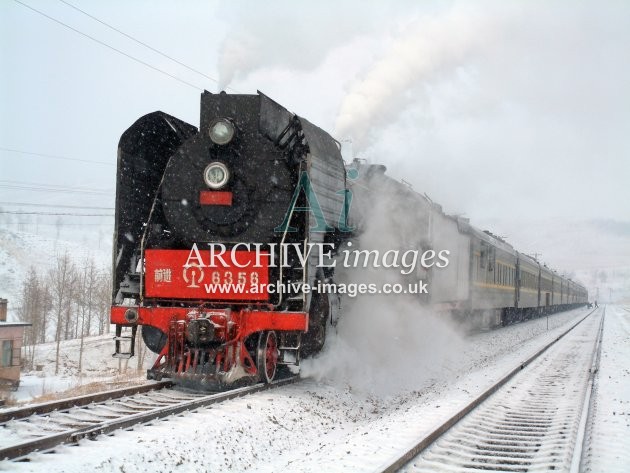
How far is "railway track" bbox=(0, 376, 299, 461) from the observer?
4.65m

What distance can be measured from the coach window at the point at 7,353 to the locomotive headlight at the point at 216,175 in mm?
20600

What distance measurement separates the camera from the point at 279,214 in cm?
756

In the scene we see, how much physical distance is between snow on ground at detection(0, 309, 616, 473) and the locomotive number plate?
1.33 m

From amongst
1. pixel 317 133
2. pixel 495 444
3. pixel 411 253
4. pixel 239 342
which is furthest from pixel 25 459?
pixel 411 253

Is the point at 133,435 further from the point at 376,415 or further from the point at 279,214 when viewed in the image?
the point at 376,415

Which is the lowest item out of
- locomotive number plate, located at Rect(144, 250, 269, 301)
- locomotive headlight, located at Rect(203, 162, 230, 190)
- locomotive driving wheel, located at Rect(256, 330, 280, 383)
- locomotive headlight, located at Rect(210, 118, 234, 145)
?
locomotive driving wheel, located at Rect(256, 330, 280, 383)

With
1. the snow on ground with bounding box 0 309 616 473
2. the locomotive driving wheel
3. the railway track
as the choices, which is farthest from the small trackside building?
the snow on ground with bounding box 0 309 616 473

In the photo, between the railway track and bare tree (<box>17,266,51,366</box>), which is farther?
bare tree (<box>17,266,51,366</box>)

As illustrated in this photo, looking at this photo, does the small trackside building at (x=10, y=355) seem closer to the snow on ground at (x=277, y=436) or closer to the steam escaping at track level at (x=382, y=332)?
the steam escaping at track level at (x=382, y=332)

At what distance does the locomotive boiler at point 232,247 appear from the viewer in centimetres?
736

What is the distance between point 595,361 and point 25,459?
11763 mm

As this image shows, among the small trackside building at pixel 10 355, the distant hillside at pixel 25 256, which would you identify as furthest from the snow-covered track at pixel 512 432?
the distant hillside at pixel 25 256

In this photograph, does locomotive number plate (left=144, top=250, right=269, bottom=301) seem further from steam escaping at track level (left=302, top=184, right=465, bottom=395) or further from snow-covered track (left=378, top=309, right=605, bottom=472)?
snow-covered track (left=378, top=309, right=605, bottom=472)

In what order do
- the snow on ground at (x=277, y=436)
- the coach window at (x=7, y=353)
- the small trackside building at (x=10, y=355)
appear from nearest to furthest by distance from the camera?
the snow on ground at (x=277, y=436)
the small trackside building at (x=10, y=355)
the coach window at (x=7, y=353)
